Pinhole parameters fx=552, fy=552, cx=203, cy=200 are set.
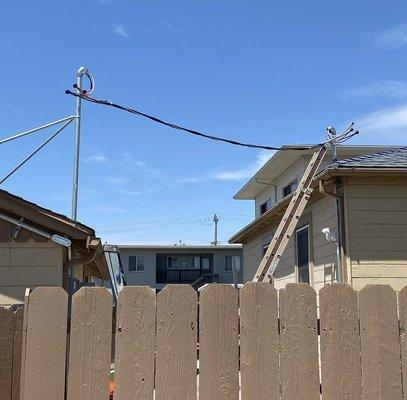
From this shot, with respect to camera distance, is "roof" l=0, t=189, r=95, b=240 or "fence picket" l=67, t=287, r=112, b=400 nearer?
"fence picket" l=67, t=287, r=112, b=400

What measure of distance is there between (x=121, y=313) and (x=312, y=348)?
3.65ft

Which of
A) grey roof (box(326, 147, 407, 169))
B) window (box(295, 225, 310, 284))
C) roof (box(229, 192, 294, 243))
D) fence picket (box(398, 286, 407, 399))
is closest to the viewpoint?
fence picket (box(398, 286, 407, 399))

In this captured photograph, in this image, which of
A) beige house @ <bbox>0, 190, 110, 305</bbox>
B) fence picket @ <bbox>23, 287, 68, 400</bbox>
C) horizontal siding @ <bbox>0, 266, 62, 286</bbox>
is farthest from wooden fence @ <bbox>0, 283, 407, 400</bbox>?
horizontal siding @ <bbox>0, 266, 62, 286</bbox>

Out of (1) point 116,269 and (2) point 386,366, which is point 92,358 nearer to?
(2) point 386,366

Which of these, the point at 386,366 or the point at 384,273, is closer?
the point at 386,366

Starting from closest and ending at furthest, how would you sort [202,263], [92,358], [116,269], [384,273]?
[92,358] < [384,273] < [116,269] < [202,263]

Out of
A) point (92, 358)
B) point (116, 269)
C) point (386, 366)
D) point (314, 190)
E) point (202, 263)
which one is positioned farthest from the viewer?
point (202, 263)

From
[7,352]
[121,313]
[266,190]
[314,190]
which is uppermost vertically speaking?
[266,190]

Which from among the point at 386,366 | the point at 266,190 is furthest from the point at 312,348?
the point at 266,190

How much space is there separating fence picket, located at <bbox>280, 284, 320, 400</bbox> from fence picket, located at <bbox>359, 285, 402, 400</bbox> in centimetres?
30

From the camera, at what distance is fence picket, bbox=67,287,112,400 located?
2.97m

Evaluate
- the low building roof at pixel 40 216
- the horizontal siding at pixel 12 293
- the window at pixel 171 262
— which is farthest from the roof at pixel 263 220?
the window at pixel 171 262

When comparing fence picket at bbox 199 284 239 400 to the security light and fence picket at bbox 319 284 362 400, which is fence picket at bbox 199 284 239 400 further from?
the security light

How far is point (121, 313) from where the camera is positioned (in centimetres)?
305
